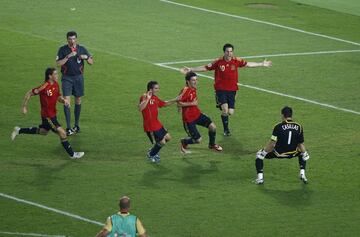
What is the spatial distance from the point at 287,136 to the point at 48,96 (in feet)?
19.7

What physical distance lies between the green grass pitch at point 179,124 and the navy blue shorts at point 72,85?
1.02m

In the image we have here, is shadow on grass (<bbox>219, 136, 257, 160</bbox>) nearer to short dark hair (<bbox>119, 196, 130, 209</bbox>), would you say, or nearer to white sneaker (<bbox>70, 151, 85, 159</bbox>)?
white sneaker (<bbox>70, 151, 85, 159</bbox>)

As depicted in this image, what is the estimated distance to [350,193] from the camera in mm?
25922

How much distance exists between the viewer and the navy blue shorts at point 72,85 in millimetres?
31031

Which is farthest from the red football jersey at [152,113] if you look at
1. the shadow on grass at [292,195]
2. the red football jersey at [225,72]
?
the red football jersey at [225,72]

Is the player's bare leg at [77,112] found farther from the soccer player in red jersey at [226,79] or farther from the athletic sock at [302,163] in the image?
the athletic sock at [302,163]

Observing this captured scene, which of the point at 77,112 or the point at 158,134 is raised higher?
the point at 77,112

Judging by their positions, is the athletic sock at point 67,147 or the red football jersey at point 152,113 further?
the athletic sock at point 67,147

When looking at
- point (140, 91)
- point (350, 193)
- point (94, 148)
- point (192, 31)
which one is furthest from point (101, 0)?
point (350, 193)

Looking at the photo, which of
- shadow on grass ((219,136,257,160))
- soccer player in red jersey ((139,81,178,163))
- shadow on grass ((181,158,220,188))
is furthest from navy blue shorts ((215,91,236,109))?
soccer player in red jersey ((139,81,178,163))

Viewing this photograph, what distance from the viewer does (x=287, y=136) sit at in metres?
26.1

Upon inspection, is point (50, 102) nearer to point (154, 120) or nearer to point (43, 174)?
point (43, 174)

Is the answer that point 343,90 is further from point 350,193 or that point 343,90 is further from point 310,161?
point 350,193

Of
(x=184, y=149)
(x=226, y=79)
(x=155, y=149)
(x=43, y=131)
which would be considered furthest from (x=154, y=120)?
(x=226, y=79)
